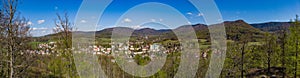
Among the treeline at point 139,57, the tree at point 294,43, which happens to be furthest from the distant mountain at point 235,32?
the tree at point 294,43

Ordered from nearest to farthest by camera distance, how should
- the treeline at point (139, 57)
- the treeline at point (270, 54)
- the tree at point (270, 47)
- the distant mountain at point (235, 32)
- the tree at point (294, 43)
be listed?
the treeline at point (139, 57), the tree at point (294, 43), the treeline at point (270, 54), the distant mountain at point (235, 32), the tree at point (270, 47)

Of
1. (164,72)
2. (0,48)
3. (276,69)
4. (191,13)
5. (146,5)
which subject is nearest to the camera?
(146,5)

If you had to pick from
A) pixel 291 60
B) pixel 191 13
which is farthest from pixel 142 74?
pixel 191 13

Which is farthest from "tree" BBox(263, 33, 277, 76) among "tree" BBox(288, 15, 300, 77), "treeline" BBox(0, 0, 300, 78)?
"tree" BBox(288, 15, 300, 77)

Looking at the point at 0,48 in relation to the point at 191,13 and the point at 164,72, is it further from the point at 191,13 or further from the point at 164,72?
the point at 164,72

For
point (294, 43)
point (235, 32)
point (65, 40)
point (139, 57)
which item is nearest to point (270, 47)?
point (294, 43)

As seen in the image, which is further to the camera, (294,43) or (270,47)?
(270,47)

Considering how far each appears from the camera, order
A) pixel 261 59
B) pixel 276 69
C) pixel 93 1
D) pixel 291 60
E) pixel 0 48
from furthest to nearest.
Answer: pixel 276 69 → pixel 261 59 → pixel 291 60 → pixel 0 48 → pixel 93 1

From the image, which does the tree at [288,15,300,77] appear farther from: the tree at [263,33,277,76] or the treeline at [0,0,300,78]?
the tree at [263,33,277,76]

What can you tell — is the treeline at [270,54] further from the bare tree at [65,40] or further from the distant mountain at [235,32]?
the bare tree at [65,40]

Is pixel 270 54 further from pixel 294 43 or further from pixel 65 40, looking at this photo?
pixel 65 40

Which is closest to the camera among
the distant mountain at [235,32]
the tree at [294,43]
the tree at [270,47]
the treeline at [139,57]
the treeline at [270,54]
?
the treeline at [139,57]
